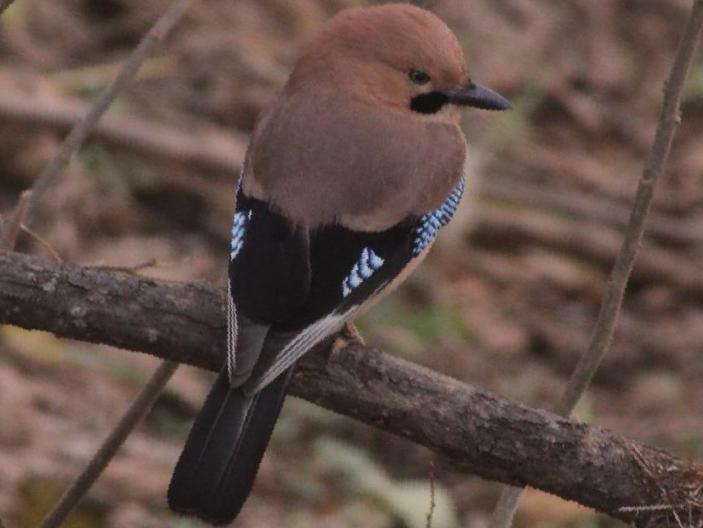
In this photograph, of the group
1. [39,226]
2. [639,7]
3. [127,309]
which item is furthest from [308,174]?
[639,7]

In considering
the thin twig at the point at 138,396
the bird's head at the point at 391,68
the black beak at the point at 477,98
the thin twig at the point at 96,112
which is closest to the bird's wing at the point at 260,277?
the thin twig at the point at 138,396

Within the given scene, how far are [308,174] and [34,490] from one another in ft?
5.34

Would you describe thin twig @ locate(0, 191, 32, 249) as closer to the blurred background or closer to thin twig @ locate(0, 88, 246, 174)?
the blurred background

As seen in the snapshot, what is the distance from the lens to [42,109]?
7.78 meters

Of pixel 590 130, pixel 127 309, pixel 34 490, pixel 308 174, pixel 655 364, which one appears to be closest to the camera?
pixel 127 309

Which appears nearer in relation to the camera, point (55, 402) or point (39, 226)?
point (55, 402)

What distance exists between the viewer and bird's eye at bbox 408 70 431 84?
5.00 meters

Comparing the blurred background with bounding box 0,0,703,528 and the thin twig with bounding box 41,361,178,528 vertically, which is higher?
the thin twig with bounding box 41,361,178,528

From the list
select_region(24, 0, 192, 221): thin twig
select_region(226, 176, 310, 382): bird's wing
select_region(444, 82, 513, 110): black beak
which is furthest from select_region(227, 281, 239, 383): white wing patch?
select_region(444, 82, 513, 110): black beak

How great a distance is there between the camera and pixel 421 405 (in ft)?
13.1

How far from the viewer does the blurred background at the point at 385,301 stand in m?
6.76

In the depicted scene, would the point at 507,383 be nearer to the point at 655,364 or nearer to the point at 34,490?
the point at 655,364

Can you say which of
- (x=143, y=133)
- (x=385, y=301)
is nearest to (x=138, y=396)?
(x=385, y=301)

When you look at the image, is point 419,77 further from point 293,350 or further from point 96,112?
point 293,350
